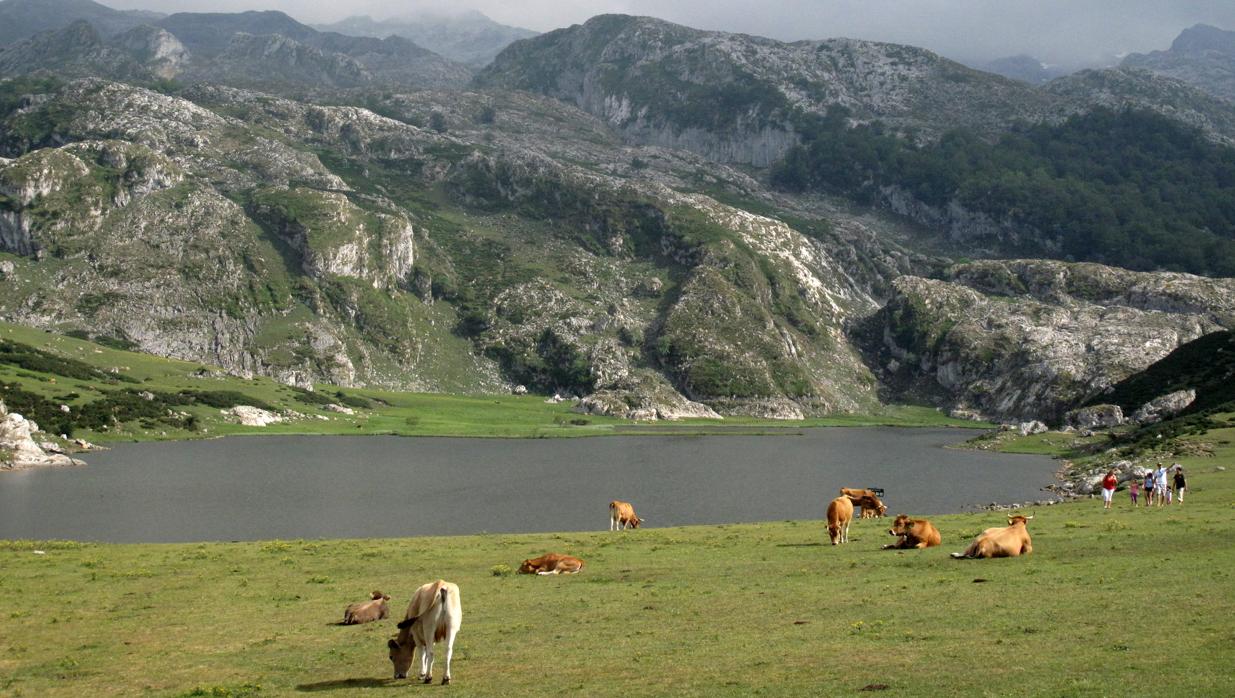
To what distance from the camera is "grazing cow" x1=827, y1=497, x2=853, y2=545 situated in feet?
142

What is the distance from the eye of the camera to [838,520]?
143 feet

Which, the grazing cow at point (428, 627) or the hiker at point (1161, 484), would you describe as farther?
the hiker at point (1161, 484)

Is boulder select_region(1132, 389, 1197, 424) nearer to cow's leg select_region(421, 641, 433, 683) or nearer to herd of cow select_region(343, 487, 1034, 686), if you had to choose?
herd of cow select_region(343, 487, 1034, 686)

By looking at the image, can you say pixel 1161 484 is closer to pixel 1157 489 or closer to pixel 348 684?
pixel 1157 489

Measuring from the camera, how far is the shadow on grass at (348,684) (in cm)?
2243

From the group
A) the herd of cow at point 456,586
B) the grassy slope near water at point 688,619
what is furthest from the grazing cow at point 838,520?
the grassy slope near water at point 688,619

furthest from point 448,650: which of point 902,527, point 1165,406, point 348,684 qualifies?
point 1165,406

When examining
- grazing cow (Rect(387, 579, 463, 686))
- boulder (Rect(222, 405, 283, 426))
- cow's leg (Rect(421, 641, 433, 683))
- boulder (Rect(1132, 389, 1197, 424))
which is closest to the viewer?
grazing cow (Rect(387, 579, 463, 686))

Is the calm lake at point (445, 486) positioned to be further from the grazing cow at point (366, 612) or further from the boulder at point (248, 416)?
the grazing cow at point (366, 612)

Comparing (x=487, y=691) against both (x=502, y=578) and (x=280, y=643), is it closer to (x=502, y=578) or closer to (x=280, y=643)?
(x=280, y=643)

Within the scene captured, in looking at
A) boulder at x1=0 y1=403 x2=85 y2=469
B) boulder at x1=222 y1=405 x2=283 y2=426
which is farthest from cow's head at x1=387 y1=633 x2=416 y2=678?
boulder at x1=222 y1=405 x2=283 y2=426

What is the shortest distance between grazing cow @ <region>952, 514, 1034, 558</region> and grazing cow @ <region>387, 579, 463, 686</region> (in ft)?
68.9

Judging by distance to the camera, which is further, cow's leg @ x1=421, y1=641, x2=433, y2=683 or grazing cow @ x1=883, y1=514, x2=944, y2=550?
grazing cow @ x1=883, y1=514, x2=944, y2=550

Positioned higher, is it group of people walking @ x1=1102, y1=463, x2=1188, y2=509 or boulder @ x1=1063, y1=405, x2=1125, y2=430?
group of people walking @ x1=1102, y1=463, x2=1188, y2=509
